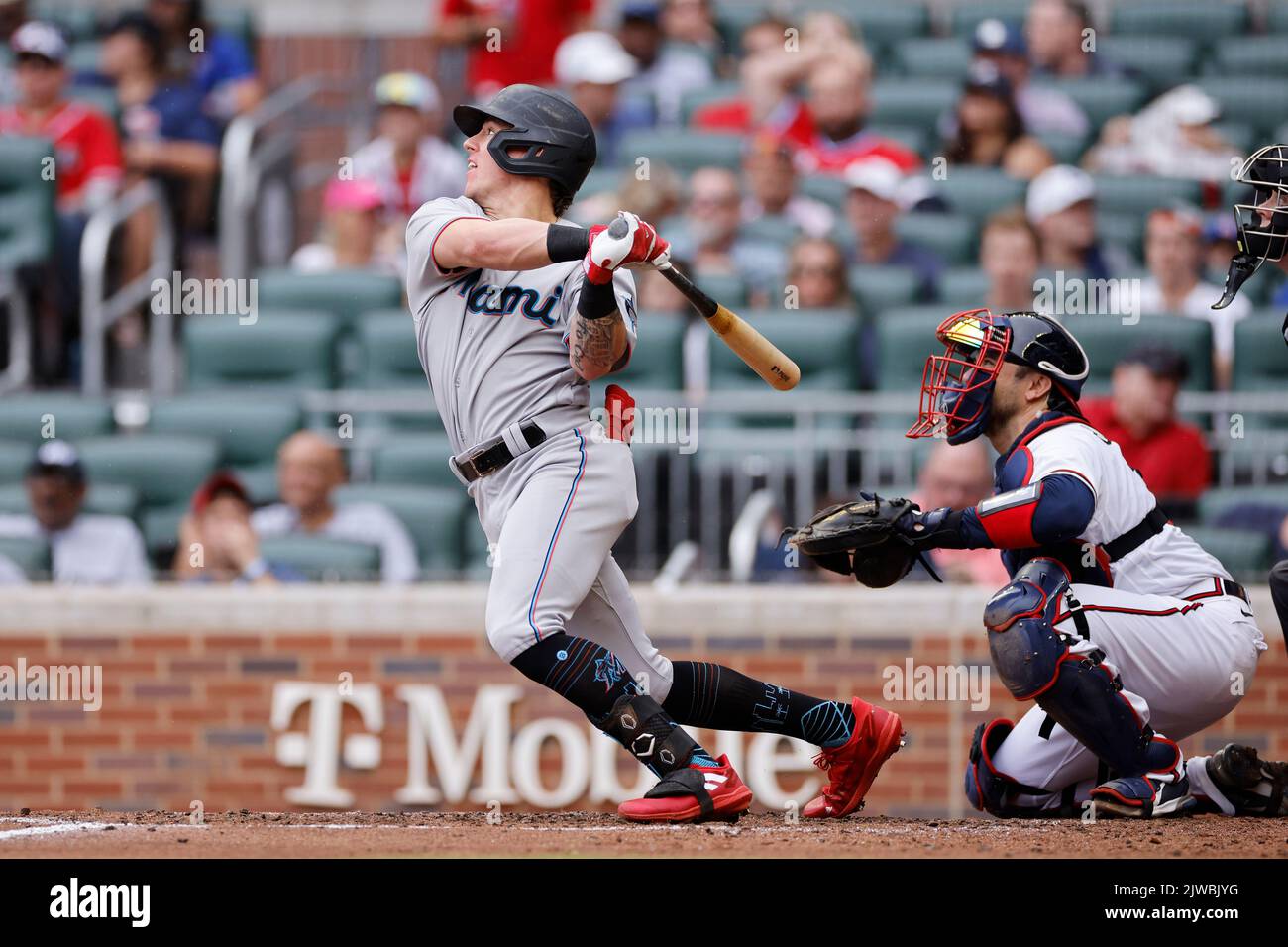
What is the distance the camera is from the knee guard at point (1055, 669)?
436 centimetres

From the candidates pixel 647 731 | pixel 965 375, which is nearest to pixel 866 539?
pixel 965 375

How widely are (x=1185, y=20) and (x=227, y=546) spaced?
607 centimetres

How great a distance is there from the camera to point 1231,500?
684 centimetres

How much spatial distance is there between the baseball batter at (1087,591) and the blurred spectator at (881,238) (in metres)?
3.46

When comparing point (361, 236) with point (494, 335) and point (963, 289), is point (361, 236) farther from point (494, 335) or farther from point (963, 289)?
point (494, 335)

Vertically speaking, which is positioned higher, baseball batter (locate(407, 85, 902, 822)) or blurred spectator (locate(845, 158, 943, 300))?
blurred spectator (locate(845, 158, 943, 300))

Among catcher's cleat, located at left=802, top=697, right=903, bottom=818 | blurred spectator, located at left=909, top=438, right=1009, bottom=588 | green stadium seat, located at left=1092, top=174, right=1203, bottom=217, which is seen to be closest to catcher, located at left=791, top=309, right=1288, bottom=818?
catcher's cleat, located at left=802, top=697, right=903, bottom=818

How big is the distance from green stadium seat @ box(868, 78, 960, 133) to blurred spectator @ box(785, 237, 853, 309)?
195 centimetres

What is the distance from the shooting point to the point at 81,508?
734 cm

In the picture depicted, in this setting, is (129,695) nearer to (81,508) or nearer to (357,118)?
(81,508)

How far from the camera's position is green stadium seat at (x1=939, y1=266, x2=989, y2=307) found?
7750mm

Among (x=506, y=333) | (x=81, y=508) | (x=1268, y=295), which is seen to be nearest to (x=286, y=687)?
(x=81, y=508)

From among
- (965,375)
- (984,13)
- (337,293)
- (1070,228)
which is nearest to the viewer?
(965,375)

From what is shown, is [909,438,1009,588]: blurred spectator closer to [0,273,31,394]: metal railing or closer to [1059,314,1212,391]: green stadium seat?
[1059,314,1212,391]: green stadium seat
